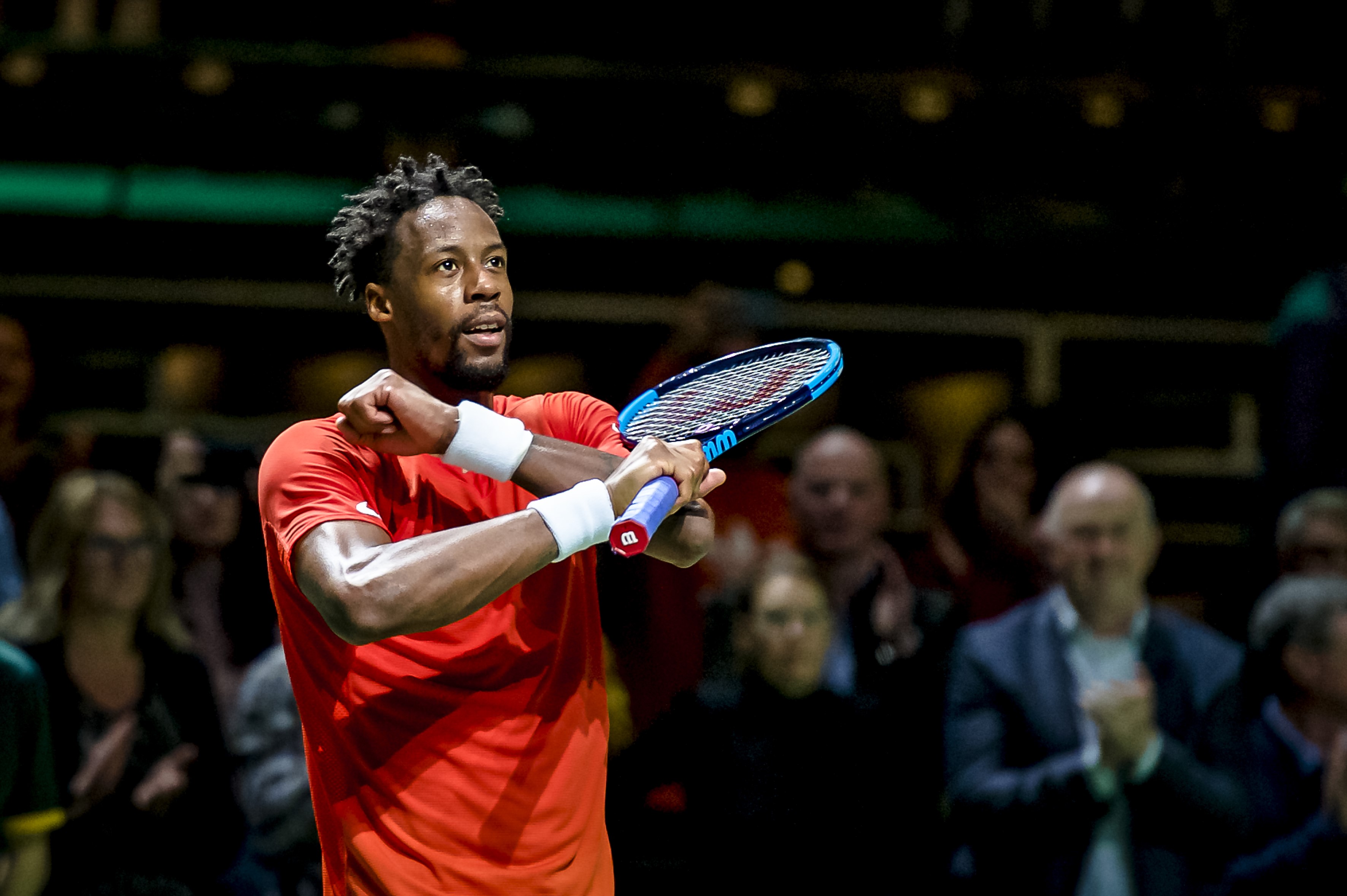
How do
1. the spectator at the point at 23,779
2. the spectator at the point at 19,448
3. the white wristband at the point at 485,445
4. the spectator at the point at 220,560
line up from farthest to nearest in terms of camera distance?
1. the spectator at the point at 19,448
2. the spectator at the point at 220,560
3. the spectator at the point at 23,779
4. the white wristband at the point at 485,445

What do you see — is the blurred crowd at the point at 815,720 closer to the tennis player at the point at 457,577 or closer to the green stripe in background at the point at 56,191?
the tennis player at the point at 457,577

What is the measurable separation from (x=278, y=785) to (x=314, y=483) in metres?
2.10

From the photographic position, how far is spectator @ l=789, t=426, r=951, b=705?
4.19 meters

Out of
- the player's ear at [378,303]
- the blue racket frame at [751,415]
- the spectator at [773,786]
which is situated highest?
the player's ear at [378,303]

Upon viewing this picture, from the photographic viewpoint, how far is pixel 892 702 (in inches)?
163

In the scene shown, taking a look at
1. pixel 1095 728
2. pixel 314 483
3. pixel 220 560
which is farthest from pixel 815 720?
pixel 314 483

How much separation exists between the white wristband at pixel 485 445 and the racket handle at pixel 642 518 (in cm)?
20

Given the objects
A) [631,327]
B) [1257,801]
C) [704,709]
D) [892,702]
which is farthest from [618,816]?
[631,327]

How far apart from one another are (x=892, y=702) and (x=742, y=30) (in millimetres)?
3712

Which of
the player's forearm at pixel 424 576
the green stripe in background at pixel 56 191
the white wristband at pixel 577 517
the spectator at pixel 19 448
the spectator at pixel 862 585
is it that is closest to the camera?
the player's forearm at pixel 424 576

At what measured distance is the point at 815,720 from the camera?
402 cm

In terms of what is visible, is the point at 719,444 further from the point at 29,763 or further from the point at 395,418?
the point at 29,763

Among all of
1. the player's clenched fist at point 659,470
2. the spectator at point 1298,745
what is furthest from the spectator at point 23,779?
the spectator at point 1298,745

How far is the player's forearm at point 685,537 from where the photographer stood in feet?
7.34
